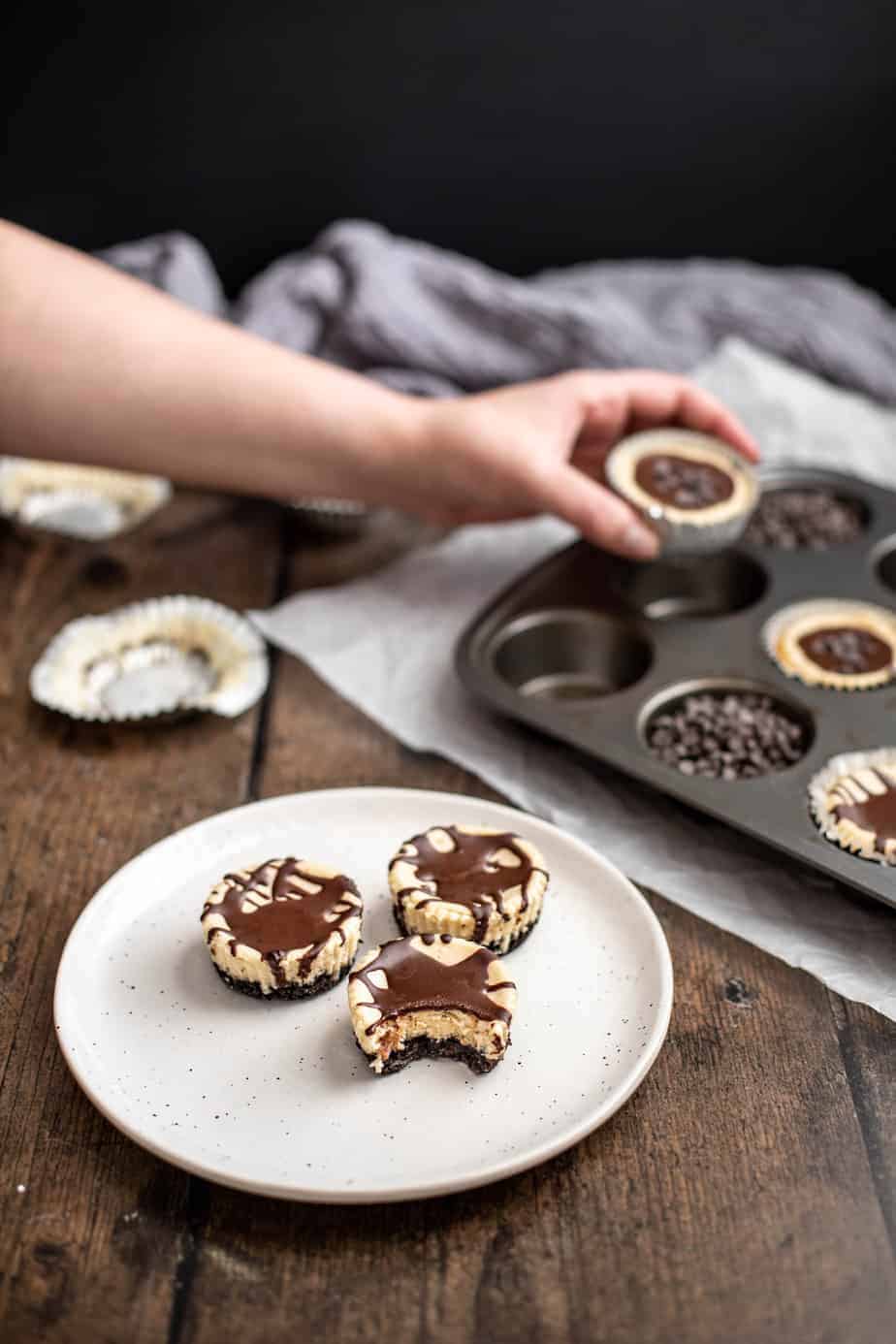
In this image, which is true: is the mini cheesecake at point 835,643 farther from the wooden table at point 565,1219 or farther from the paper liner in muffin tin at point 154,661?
the paper liner in muffin tin at point 154,661

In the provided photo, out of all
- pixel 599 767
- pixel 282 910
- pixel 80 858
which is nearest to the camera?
pixel 282 910

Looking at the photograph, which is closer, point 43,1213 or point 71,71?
point 43,1213

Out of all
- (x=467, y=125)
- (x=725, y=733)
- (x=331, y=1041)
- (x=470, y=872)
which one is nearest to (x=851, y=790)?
(x=725, y=733)

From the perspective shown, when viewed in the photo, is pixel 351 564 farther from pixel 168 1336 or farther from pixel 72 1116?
pixel 168 1336

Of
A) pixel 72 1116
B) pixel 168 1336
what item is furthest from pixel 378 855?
pixel 168 1336

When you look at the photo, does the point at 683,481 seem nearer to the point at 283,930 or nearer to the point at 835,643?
the point at 835,643

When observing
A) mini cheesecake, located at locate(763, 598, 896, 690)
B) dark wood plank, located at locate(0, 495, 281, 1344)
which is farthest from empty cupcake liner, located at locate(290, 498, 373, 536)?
mini cheesecake, located at locate(763, 598, 896, 690)
